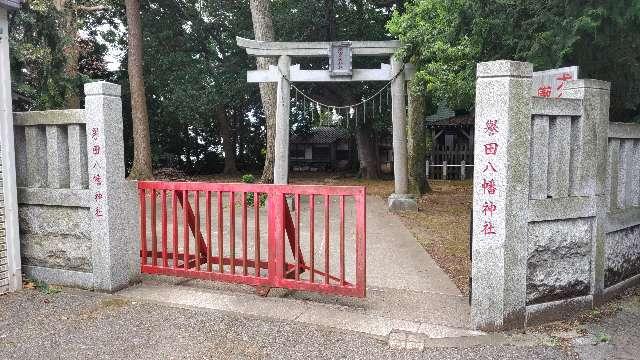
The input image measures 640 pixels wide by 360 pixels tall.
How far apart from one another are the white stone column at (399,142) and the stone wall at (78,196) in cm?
739

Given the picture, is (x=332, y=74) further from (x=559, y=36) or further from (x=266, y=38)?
(x=559, y=36)

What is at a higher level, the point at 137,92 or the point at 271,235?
Result: the point at 137,92

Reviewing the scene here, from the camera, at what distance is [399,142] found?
1141 cm

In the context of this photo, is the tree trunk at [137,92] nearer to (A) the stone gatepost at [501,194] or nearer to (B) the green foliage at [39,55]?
(B) the green foliage at [39,55]

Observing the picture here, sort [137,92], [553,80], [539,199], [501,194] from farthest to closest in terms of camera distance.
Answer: [137,92] → [553,80] → [539,199] → [501,194]

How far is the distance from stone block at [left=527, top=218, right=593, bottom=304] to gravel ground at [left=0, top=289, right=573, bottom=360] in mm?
635

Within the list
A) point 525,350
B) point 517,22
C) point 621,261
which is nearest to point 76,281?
point 525,350

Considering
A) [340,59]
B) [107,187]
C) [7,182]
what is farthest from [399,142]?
[7,182]

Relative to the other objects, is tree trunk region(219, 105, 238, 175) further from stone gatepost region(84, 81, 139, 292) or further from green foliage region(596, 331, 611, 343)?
green foliage region(596, 331, 611, 343)

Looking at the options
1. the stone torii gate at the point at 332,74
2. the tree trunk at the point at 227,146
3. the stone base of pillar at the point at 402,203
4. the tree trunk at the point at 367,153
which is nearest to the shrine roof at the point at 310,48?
the stone torii gate at the point at 332,74

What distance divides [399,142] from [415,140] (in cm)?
268

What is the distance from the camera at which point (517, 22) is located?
6.58 m

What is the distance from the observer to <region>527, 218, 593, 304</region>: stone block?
412 cm

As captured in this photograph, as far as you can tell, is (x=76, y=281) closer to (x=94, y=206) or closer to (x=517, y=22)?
(x=94, y=206)
